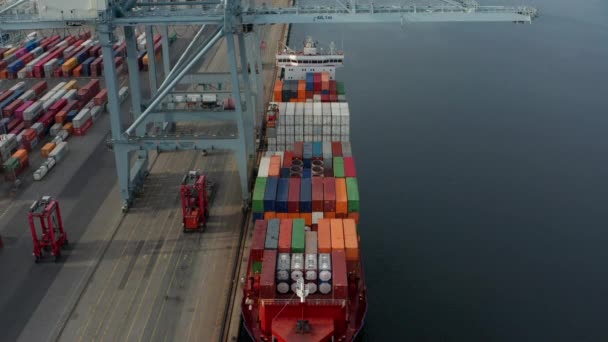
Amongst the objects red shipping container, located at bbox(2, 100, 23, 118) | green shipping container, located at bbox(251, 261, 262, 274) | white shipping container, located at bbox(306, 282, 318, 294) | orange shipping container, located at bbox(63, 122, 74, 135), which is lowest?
green shipping container, located at bbox(251, 261, 262, 274)

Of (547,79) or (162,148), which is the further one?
(547,79)

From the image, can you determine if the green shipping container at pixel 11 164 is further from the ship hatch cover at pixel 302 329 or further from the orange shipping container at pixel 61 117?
the ship hatch cover at pixel 302 329

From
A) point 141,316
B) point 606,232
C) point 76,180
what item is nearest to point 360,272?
point 141,316

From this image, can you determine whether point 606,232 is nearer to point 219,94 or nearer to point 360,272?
point 360,272

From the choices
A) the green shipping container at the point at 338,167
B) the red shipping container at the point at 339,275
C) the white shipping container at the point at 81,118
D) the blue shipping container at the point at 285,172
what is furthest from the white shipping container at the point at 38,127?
the red shipping container at the point at 339,275

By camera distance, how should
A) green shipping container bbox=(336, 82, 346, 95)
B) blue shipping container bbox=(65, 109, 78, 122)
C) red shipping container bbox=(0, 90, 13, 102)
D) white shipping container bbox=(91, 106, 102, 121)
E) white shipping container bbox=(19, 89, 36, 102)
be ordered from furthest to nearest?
white shipping container bbox=(19, 89, 36, 102) → red shipping container bbox=(0, 90, 13, 102) → white shipping container bbox=(91, 106, 102, 121) → blue shipping container bbox=(65, 109, 78, 122) → green shipping container bbox=(336, 82, 346, 95)

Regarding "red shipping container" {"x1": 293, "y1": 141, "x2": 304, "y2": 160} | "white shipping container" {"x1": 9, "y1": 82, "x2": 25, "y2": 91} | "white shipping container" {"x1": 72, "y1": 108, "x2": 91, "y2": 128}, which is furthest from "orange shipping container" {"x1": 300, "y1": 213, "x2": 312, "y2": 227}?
"white shipping container" {"x1": 9, "y1": 82, "x2": 25, "y2": 91}

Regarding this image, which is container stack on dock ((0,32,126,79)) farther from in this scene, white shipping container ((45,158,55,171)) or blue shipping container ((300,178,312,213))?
blue shipping container ((300,178,312,213))

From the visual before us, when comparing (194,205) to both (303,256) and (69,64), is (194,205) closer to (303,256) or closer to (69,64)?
(303,256)
